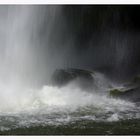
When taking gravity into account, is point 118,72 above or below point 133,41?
below

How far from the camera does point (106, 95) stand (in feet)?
35.3

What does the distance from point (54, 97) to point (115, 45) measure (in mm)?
→ 4853

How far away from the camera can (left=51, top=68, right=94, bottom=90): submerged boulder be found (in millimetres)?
11500

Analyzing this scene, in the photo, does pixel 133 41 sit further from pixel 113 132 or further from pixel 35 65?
pixel 113 132

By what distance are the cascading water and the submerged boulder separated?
0.26 m

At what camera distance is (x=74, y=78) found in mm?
11633

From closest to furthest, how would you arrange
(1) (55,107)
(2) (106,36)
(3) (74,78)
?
1. (1) (55,107)
2. (3) (74,78)
3. (2) (106,36)

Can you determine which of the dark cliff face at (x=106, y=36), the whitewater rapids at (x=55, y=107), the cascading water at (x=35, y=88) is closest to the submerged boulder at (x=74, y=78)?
the cascading water at (x=35, y=88)

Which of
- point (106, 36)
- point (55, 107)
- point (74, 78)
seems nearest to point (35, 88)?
point (74, 78)

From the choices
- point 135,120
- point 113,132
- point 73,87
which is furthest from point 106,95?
point 113,132

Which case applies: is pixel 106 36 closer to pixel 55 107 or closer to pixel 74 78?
pixel 74 78

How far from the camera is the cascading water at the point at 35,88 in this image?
834cm

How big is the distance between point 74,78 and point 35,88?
4.37 feet

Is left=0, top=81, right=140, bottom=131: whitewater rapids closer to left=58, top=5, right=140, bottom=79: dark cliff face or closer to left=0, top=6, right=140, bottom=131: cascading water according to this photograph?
left=0, top=6, right=140, bottom=131: cascading water
